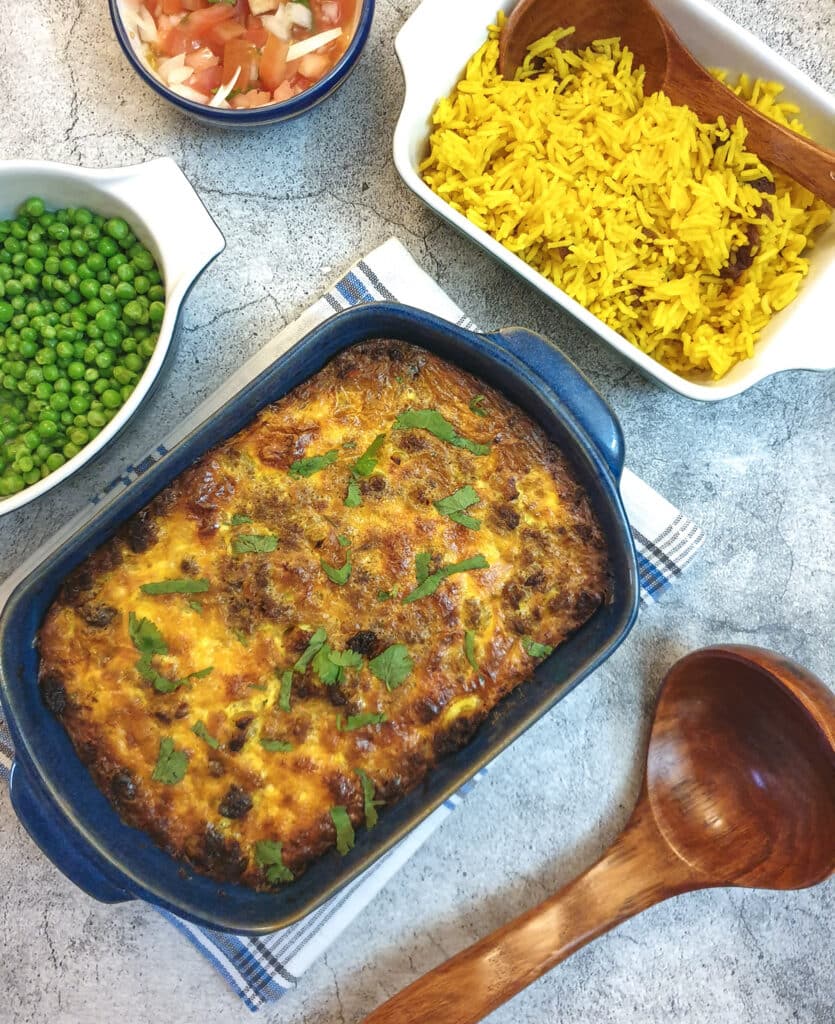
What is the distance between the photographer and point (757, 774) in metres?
2.25

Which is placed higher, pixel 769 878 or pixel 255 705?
pixel 255 705

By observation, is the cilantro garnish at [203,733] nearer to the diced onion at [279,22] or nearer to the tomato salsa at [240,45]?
the tomato salsa at [240,45]

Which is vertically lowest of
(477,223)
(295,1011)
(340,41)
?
(295,1011)

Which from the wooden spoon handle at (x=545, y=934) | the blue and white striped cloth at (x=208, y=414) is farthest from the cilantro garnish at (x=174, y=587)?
the wooden spoon handle at (x=545, y=934)

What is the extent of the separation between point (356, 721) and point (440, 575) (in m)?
0.37

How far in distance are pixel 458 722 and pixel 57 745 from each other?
882mm

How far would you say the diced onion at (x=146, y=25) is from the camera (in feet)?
7.52

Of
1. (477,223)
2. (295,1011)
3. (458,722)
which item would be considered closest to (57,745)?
(458,722)

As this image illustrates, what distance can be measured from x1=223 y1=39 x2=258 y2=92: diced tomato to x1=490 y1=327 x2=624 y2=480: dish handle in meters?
1.05

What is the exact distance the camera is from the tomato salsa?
2301 millimetres

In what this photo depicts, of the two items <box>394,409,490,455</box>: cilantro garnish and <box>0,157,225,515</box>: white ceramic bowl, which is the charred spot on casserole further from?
<box>0,157,225,515</box>: white ceramic bowl

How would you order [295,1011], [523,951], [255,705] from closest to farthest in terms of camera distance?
[255,705]
[523,951]
[295,1011]

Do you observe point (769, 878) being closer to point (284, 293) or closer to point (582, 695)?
point (582, 695)

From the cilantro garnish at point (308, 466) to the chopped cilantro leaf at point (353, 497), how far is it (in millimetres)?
78
